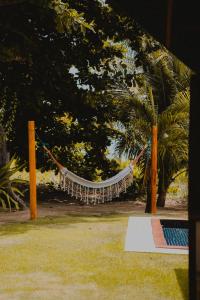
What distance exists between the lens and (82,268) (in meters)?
4.44

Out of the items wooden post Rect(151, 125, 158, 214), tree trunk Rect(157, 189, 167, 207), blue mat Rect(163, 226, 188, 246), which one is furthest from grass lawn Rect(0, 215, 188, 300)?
tree trunk Rect(157, 189, 167, 207)

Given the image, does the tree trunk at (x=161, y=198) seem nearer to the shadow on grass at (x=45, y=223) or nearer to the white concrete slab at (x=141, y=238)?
the shadow on grass at (x=45, y=223)

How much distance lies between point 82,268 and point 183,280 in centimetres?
90

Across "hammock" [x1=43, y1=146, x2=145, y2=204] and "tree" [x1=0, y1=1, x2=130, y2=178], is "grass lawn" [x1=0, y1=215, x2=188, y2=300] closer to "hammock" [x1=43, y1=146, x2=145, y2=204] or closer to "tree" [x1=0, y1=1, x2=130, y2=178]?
"hammock" [x1=43, y1=146, x2=145, y2=204]

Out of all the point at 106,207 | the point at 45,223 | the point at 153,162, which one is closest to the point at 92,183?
the point at 153,162

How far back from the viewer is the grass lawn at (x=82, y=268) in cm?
372

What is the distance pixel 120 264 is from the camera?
181 inches

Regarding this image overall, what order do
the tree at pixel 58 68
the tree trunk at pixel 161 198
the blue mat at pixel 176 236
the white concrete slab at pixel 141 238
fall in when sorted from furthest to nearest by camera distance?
1. the tree trunk at pixel 161 198
2. the tree at pixel 58 68
3. the blue mat at pixel 176 236
4. the white concrete slab at pixel 141 238

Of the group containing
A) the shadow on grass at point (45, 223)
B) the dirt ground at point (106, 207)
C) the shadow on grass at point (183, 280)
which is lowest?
the dirt ground at point (106, 207)

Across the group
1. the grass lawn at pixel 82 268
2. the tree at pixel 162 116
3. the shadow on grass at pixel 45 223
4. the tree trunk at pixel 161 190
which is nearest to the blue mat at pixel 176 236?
the grass lawn at pixel 82 268

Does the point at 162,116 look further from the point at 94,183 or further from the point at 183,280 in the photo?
the point at 183,280

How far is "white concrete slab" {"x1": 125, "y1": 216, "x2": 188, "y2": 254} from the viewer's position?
518 centimetres

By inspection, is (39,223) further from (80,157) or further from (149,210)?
(80,157)

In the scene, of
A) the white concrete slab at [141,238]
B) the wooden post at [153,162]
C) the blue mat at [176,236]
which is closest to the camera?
the white concrete slab at [141,238]
